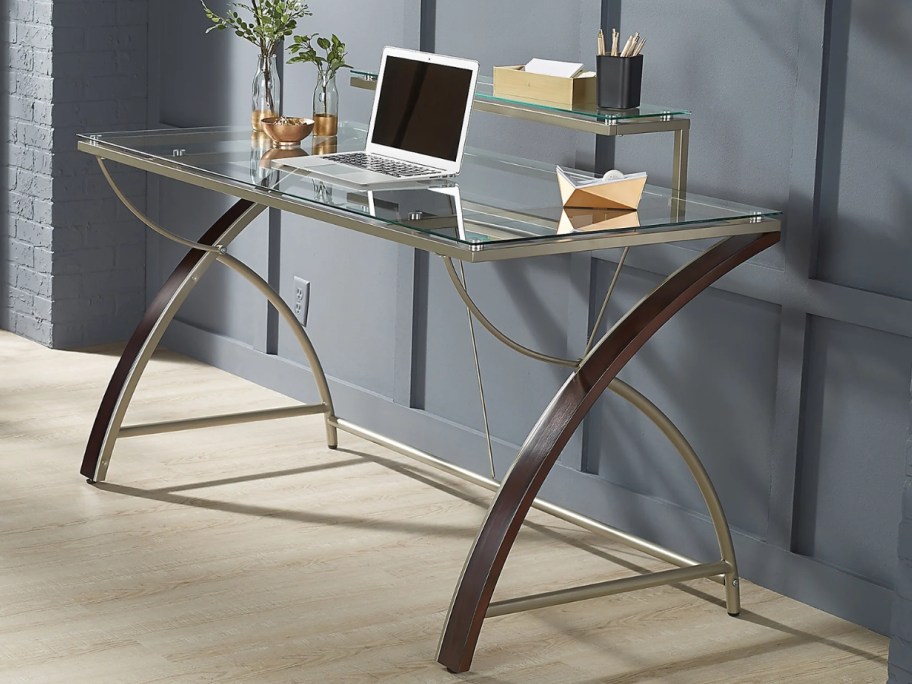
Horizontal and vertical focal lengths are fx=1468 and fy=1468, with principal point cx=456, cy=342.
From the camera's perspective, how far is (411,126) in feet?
10.9

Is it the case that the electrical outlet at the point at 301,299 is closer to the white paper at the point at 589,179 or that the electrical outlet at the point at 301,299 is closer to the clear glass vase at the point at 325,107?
the clear glass vase at the point at 325,107

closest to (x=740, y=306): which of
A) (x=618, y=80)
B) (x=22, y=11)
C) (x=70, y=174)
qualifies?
(x=618, y=80)

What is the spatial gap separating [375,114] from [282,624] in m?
1.20

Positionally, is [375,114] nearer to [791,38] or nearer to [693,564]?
[791,38]

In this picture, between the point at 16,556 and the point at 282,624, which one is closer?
the point at 282,624

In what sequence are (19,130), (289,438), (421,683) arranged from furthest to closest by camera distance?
(19,130)
(289,438)
(421,683)

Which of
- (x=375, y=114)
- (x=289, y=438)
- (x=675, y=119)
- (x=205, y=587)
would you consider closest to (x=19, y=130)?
(x=289, y=438)

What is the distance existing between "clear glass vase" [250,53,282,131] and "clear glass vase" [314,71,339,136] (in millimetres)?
106

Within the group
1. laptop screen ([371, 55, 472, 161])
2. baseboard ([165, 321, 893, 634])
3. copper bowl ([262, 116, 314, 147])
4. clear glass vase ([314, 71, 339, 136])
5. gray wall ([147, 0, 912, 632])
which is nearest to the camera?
gray wall ([147, 0, 912, 632])

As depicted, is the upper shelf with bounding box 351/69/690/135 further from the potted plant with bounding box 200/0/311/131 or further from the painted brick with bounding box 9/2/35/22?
the painted brick with bounding box 9/2/35/22

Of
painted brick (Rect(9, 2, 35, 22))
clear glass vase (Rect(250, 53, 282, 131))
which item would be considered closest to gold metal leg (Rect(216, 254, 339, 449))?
clear glass vase (Rect(250, 53, 282, 131))

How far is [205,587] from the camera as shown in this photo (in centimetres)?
315

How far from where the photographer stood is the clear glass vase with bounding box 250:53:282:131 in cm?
361

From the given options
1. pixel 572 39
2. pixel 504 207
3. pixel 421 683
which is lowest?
pixel 421 683
